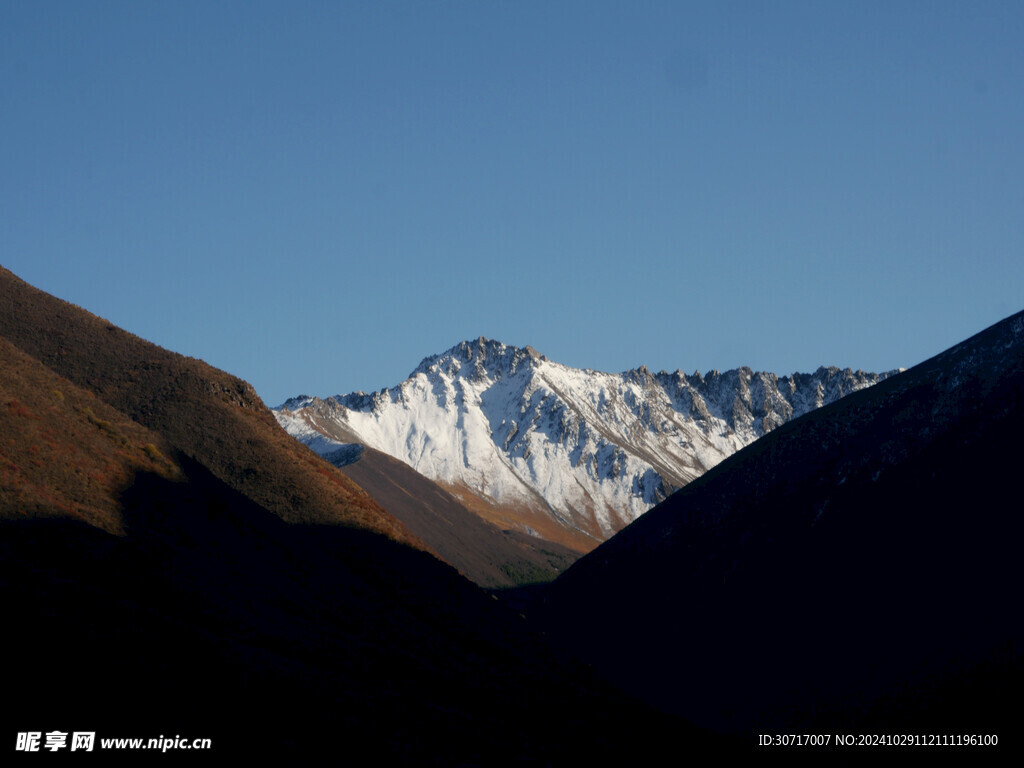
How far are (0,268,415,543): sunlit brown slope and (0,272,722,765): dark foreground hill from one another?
0.25m

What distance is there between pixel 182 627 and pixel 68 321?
65.7 metres

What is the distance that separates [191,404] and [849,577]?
7611 cm

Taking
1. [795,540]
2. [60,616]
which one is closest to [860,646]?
[795,540]

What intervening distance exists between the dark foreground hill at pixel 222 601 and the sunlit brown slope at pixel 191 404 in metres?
0.25

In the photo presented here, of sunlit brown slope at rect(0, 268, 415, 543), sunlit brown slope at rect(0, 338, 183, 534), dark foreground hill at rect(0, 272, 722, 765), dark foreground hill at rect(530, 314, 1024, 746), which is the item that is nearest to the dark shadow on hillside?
dark foreground hill at rect(0, 272, 722, 765)

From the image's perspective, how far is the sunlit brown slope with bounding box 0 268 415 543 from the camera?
9631cm

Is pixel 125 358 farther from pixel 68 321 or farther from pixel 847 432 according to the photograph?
pixel 847 432

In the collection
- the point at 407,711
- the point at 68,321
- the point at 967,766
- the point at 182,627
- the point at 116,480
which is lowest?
the point at 967,766

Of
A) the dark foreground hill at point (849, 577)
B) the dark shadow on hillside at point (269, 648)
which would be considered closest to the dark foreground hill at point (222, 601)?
the dark shadow on hillside at point (269, 648)

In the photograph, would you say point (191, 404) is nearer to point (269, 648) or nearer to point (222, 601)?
point (222, 601)

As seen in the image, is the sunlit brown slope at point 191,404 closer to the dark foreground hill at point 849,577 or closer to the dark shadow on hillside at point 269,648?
the dark shadow on hillside at point 269,648

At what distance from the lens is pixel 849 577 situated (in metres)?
122

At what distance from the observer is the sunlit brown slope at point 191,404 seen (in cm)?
9631

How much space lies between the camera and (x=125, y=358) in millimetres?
106562
